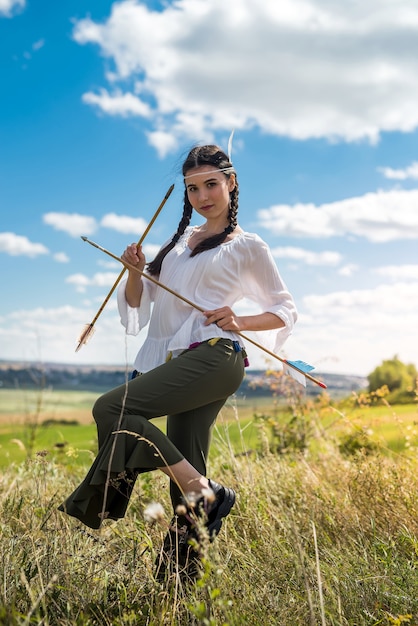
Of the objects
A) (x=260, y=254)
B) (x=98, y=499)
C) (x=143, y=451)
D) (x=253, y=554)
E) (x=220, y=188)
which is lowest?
(x=253, y=554)

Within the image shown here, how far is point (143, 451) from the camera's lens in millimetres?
3311

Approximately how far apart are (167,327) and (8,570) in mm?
1403

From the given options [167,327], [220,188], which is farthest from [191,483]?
[220,188]

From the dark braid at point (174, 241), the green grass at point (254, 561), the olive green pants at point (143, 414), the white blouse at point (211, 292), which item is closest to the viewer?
the green grass at point (254, 561)

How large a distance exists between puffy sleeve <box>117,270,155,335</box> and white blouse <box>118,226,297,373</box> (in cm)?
16

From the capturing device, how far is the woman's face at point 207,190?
3801 mm

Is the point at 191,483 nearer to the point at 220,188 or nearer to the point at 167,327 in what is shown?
the point at 167,327

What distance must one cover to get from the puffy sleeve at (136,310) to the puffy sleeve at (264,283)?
1.90 feet

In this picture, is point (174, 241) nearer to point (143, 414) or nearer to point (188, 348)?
point (188, 348)

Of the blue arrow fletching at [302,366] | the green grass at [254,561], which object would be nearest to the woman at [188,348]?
the blue arrow fletching at [302,366]

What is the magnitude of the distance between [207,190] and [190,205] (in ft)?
1.01

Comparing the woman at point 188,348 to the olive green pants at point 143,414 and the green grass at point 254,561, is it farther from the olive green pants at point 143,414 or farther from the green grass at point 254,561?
the green grass at point 254,561

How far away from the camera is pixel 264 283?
12.4 feet

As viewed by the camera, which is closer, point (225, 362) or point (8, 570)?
point (8, 570)
